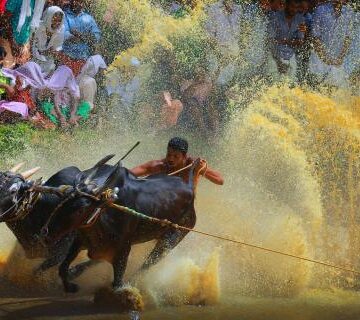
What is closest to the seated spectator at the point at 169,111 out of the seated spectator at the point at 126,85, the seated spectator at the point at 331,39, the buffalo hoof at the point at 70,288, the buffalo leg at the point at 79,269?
the seated spectator at the point at 126,85

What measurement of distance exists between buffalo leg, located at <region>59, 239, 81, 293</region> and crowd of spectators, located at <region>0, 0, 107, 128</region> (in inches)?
177

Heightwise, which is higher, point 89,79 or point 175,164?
point 89,79

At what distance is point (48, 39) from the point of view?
1067 cm

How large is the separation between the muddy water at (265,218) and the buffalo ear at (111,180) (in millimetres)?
988

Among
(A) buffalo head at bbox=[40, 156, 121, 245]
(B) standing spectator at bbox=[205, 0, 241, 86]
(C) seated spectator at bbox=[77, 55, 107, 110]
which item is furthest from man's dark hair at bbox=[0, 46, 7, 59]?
(A) buffalo head at bbox=[40, 156, 121, 245]

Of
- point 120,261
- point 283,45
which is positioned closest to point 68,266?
point 120,261

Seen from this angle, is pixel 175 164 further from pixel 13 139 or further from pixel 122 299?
pixel 13 139

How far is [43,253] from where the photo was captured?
17.6 feet

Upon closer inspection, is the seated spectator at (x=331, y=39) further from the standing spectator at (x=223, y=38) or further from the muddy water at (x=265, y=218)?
the standing spectator at (x=223, y=38)

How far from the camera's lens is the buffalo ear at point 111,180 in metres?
5.08

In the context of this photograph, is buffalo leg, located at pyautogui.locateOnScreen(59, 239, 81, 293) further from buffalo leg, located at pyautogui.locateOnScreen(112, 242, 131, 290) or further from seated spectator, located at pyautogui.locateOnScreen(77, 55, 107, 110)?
seated spectator, located at pyautogui.locateOnScreen(77, 55, 107, 110)

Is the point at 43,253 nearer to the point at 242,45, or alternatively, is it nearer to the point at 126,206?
the point at 126,206

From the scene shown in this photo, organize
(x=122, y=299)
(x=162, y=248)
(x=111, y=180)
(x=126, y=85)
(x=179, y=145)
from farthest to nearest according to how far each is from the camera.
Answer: (x=126, y=85)
(x=179, y=145)
(x=162, y=248)
(x=122, y=299)
(x=111, y=180)

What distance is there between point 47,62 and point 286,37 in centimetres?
466
